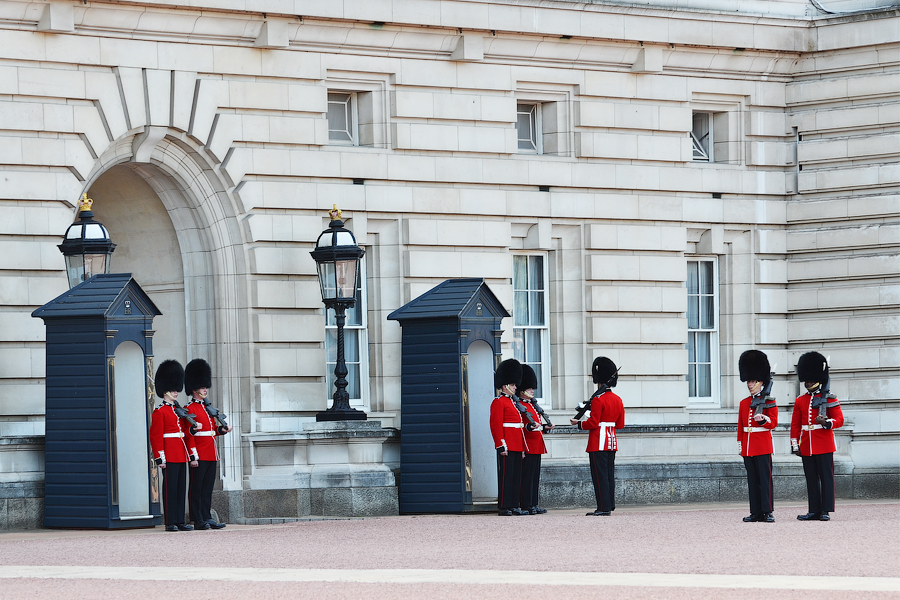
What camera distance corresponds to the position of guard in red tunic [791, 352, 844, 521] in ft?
46.7

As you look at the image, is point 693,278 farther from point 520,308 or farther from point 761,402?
point 761,402

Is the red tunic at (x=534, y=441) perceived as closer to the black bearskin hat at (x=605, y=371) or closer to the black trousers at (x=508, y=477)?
the black trousers at (x=508, y=477)

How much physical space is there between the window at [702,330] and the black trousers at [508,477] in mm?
3787

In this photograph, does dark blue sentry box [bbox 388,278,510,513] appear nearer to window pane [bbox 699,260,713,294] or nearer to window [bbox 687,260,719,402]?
window [bbox 687,260,719,402]

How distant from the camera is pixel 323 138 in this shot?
16.0 m

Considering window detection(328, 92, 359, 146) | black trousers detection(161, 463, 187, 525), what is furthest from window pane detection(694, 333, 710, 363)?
black trousers detection(161, 463, 187, 525)

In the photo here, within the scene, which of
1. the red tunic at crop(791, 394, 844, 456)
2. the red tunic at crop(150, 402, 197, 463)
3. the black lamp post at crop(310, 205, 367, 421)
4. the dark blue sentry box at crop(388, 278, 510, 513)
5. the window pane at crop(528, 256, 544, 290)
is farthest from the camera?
the window pane at crop(528, 256, 544, 290)

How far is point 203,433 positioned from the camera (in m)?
13.8

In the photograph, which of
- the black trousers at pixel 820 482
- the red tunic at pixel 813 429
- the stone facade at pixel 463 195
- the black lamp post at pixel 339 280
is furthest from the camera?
the black lamp post at pixel 339 280

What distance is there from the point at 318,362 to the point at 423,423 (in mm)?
1154

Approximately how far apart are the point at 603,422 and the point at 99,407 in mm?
4092

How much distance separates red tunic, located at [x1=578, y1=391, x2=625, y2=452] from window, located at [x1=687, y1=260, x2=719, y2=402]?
327 cm

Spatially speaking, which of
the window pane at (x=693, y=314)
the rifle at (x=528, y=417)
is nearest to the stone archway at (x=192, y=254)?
the rifle at (x=528, y=417)

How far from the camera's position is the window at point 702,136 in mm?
18516
